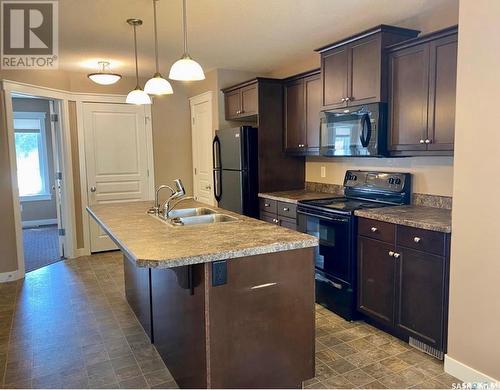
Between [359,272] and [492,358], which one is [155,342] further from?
[492,358]

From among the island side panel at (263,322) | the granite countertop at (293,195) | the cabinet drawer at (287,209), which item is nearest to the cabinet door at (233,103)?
the granite countertop at (293,195)

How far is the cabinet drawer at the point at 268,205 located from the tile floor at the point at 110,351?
3.78 ft

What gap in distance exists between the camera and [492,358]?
2.12m

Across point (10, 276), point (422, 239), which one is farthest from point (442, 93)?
point (10, 276)

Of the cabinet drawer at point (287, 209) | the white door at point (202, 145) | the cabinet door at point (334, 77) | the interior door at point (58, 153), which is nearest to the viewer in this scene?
the cabinet door at point (334, 77)

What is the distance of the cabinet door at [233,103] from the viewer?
4.68 meters

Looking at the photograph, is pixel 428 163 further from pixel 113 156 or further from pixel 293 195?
pixel 113 156

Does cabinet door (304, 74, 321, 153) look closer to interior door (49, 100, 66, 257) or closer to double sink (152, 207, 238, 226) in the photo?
double sink (152, 207, 238, 226)

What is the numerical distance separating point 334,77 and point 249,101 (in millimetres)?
1243

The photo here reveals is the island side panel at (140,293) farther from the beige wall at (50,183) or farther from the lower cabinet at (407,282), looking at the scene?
the beige wall at (50,183)

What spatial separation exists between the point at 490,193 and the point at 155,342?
2286mm

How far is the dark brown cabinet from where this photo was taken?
3.93 meters

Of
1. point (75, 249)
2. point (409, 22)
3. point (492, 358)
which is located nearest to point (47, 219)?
point (75, 249)

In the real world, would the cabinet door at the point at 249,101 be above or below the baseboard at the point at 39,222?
above
